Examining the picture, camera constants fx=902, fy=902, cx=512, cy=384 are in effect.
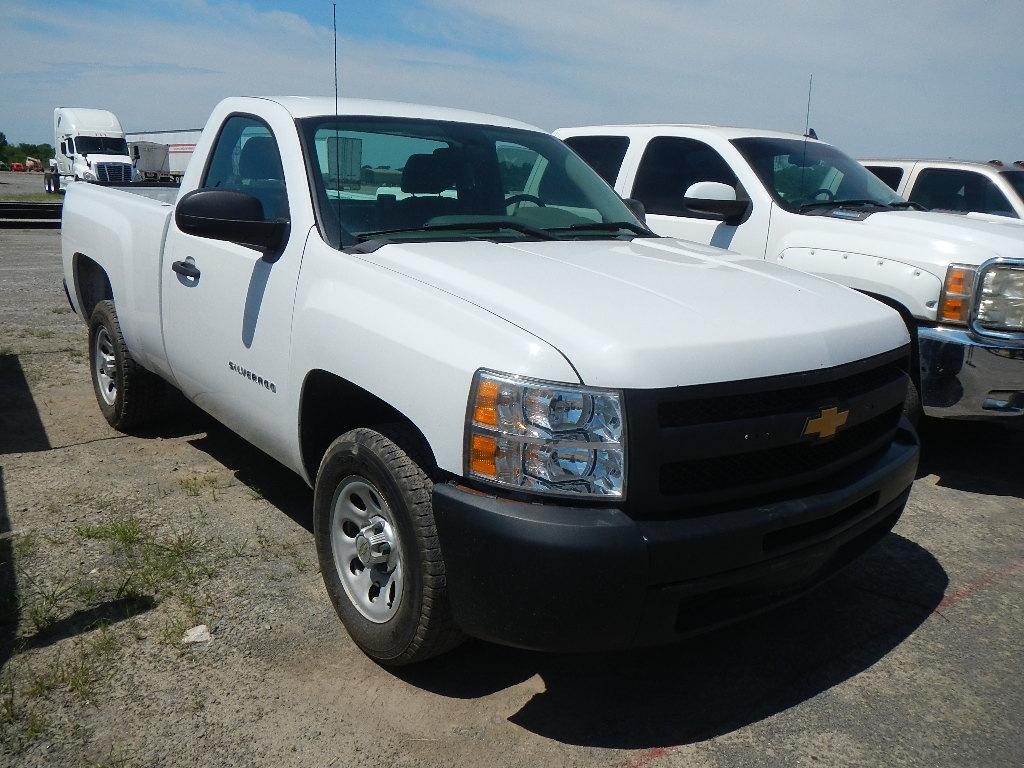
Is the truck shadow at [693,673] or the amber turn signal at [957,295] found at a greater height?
the amber turn signal at [957,295]

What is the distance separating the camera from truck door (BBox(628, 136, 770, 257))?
5.86 m

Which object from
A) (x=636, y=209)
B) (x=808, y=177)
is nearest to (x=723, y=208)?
(x=808, y=177)

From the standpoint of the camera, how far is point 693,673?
10.1 feet

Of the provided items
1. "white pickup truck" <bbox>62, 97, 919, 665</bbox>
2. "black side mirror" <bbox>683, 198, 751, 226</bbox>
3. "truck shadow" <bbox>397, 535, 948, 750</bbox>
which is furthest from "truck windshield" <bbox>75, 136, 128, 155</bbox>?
"truck shadow" <bbox>397, 535, 948, 750</bbox>

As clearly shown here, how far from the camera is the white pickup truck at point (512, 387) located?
2387 mm

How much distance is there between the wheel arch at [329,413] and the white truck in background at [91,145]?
3434cm

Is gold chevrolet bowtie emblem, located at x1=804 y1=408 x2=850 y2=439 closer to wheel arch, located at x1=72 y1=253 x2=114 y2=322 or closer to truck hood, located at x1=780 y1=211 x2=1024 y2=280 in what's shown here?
truck hood, located at x1=780 y1=211 x2=1024 y2=280

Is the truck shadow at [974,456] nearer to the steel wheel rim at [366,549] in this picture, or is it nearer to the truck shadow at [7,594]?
the steel wheel rim at [366,549]

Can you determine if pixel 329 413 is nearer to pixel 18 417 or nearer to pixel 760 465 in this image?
pixel 760 465

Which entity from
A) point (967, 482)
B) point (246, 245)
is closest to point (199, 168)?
point (246, 245)

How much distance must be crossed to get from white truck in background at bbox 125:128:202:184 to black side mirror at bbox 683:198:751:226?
32972 millimetres

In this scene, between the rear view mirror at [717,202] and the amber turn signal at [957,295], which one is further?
the rear view mirror at [717,202]

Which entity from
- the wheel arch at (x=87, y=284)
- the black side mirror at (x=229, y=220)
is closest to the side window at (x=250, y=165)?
the black side mirror at (x=229, y=220)

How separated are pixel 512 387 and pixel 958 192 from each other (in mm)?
7429
